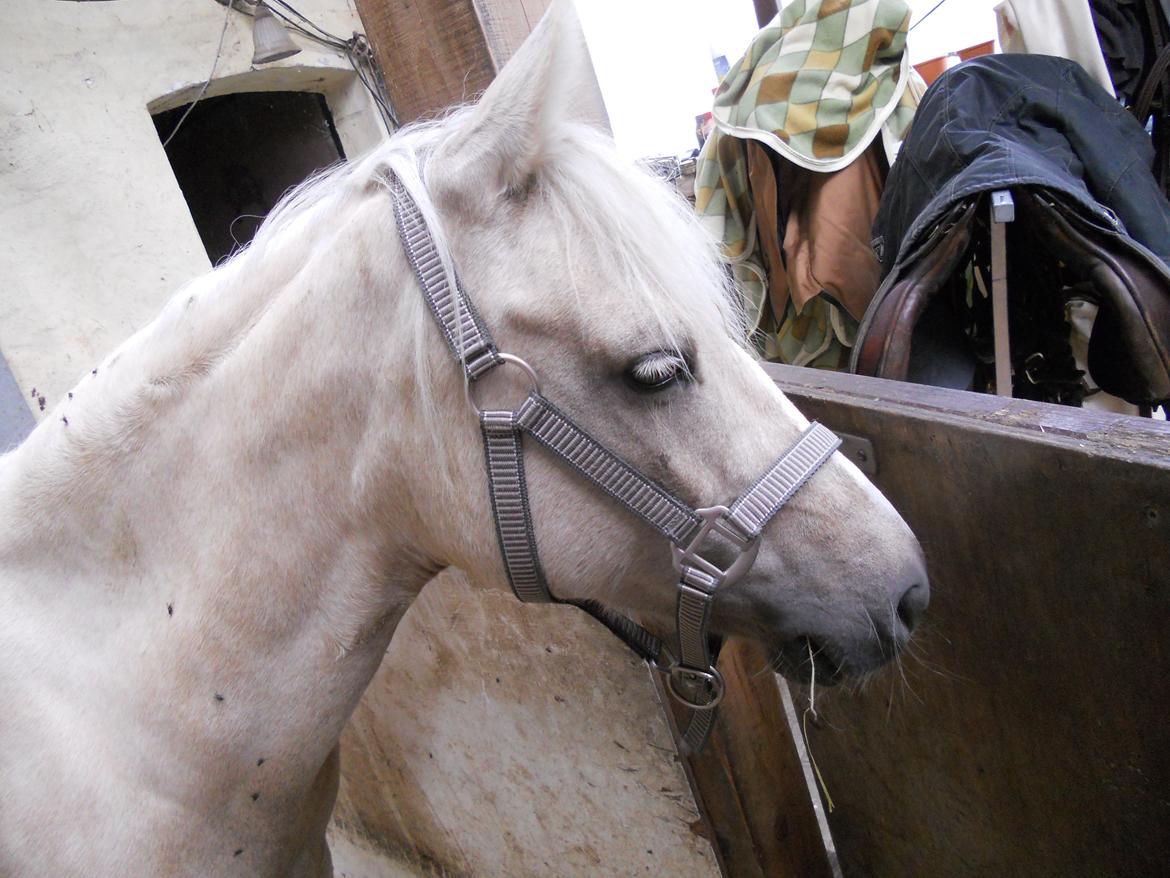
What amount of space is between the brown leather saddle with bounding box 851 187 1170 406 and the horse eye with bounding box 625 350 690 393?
3.18 feet

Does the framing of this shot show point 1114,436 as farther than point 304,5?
No

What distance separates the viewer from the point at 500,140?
2.62 ft

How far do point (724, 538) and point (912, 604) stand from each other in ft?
0.83

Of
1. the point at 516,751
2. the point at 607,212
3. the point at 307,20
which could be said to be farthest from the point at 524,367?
the point at 307,20

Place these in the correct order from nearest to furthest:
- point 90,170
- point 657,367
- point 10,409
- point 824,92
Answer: point 657,367 → point 824,92 → point 10,409 → point 90,170

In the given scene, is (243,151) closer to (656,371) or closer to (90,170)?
(90,170)

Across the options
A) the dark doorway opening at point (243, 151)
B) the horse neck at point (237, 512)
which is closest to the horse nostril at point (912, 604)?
the horse neck at point (237, 512)

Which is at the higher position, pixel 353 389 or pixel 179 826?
pixel 353 389

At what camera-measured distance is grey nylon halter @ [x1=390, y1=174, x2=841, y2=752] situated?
80 cm

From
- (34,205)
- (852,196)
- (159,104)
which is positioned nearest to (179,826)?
(852,196)

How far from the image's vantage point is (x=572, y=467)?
0.82m

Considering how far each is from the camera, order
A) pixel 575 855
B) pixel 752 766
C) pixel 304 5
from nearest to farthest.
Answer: pixel 752 766, pixel 575 855, pixel 304 5

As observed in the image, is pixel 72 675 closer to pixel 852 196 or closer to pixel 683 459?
pixel 683 459

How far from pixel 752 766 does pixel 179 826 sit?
0.97 meters
